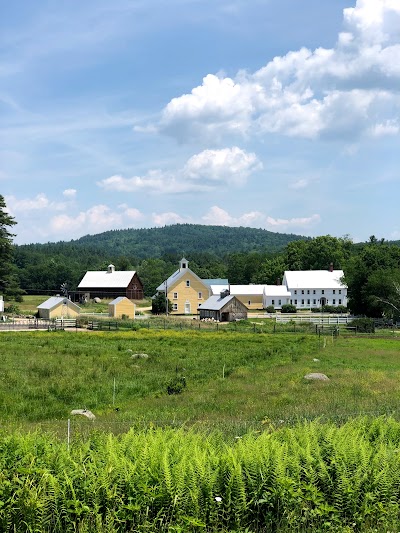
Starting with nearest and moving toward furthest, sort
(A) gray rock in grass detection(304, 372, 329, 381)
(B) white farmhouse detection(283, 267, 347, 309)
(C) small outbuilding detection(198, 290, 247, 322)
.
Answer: (A) gray rock in grass detection(304, 372, 329, 381), (C) small outbuilding detection(198, 290, 247, 322), (B) white farmhouse detection(283, 267, 347, 309)

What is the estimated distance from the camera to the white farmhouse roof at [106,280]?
107062mm

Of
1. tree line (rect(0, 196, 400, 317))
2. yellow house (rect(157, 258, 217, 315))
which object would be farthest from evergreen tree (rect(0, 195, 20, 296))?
yellow house (rect(157, 258, 217, 315))

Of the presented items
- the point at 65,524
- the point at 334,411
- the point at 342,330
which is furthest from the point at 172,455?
the point at 342,330

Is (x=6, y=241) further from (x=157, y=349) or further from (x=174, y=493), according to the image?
(x=174, y=493)

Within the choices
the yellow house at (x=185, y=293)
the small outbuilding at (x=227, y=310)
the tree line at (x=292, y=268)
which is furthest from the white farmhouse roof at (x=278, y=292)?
the small outbuilding at (x=227, y=310)

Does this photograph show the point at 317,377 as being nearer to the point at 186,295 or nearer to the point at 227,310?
the point at 227,310

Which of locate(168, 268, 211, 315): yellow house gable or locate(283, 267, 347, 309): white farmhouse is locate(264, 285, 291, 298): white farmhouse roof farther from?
→ locate(168, 268, 211, 315): yellow house gable

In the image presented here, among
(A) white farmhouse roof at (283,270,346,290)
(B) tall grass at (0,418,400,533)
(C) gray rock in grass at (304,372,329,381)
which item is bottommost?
(C) gray rock in grass at (304,372,329,381)

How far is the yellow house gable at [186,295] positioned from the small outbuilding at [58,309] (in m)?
19.1

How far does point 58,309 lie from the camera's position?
7350cm

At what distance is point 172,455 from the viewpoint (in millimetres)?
8359

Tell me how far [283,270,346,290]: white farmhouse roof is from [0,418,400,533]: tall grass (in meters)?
92.3

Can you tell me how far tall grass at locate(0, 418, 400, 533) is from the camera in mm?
7297

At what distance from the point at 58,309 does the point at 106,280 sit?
34.7m
